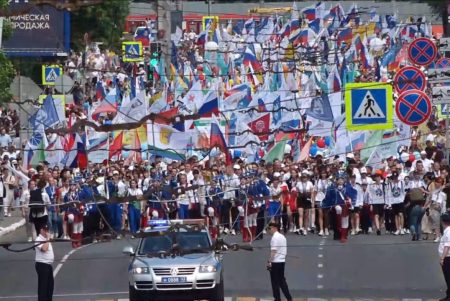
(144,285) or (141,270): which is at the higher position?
(141,270)

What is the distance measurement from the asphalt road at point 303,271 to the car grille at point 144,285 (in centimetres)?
174

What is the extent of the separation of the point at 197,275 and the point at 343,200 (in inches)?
448

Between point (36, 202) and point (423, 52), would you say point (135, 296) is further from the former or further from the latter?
point (423, 52)

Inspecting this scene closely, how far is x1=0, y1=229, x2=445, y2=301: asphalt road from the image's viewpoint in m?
25.8

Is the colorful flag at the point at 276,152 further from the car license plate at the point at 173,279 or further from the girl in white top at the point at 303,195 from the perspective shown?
the car license plate at the point at 173,279

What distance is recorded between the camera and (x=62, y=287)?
88.8ft

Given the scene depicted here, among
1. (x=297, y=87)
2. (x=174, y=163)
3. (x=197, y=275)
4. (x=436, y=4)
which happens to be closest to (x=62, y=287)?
(x=197, y=275)

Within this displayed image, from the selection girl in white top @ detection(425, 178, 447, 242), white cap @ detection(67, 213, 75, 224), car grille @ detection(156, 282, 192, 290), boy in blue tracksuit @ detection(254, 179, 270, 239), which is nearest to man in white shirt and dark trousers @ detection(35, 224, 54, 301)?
car grille @ detection(156, 282, 192, 290)

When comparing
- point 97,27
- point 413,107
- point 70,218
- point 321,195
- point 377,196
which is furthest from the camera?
point 97,27

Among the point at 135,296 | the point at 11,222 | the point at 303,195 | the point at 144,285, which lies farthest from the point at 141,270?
the point at 11,222

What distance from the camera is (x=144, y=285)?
2352cm

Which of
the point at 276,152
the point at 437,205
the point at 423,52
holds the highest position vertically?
the point at 423,52

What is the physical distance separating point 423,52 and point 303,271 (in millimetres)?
7172

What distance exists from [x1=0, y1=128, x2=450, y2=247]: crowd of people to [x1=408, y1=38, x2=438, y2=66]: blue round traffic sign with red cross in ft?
7.81
